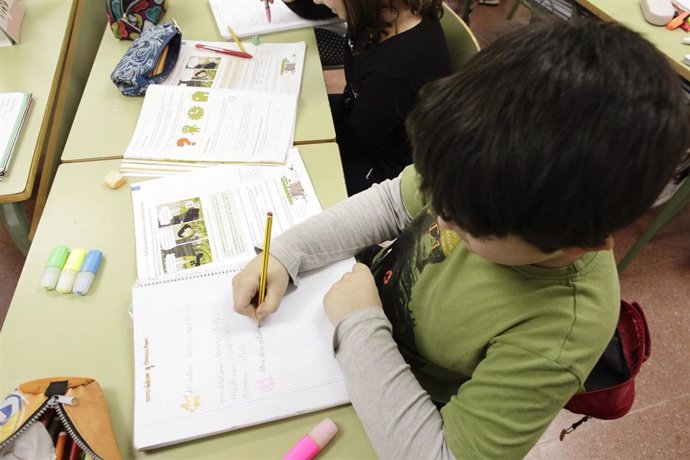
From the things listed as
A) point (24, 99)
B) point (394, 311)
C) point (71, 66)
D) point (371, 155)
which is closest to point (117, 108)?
point (24, 99)

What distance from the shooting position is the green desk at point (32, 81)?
2.92ft

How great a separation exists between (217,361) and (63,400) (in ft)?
0.60

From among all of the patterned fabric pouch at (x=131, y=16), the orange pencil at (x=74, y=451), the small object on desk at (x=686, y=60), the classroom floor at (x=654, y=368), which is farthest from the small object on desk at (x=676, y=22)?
the orange pencil at (x=74, y=451)

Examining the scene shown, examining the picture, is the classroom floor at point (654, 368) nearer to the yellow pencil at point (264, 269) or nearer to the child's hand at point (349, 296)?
the child's hand at point (349, 296)

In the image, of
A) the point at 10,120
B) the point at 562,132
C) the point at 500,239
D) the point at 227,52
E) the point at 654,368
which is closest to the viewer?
the point at 562,132

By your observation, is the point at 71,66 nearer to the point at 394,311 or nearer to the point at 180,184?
the point at 180,184

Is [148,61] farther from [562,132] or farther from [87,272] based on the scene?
[562,132]

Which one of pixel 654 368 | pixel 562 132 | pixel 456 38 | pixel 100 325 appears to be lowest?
pixel 654 368

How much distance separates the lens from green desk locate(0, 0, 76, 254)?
889mm

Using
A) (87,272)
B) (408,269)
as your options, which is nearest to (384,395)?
(408,269)

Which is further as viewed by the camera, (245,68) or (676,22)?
(676,22)

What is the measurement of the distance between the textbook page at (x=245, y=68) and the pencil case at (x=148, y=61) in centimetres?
2

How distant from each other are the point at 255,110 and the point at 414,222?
0.47 m

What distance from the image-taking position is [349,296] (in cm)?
68
